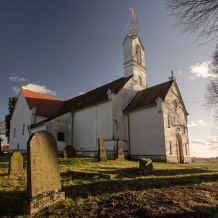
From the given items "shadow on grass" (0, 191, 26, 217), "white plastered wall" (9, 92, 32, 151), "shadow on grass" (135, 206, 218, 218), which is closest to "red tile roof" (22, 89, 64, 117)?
"white plastered wall" (9, 92, 32, 151)

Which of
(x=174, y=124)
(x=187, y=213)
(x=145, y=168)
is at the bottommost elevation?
(x=187, y=213)

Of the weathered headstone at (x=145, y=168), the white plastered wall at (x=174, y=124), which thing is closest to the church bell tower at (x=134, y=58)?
the white plastered wall at (x=174, y=124)

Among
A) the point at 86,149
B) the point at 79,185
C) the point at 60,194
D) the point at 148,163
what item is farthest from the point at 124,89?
the point at 60,194

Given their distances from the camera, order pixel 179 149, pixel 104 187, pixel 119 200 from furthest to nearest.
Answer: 1. pixel 179 149
2. pixel 104 187
3. pixel 119 200

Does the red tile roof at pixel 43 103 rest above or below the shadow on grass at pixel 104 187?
above

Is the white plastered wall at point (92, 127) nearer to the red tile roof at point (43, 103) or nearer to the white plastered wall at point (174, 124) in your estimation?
the red tile roof at point (43, 103)

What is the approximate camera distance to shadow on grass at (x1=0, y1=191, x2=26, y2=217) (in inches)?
194

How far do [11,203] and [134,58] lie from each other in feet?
79.4

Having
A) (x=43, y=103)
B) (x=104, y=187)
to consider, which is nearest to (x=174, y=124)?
(x=104, y=187)

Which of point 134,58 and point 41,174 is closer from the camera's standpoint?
point 41,174

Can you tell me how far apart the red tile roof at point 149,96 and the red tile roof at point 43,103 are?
1235cm

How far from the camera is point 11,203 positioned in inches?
216

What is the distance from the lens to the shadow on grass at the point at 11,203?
4938 mm

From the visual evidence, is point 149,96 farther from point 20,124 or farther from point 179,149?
point 20,124
